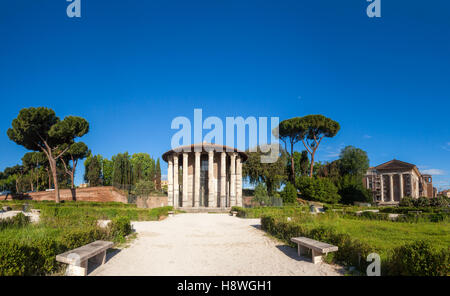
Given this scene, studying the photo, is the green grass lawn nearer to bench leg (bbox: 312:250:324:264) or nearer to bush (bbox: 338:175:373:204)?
bench leg (bbox: 312:250:324:264)

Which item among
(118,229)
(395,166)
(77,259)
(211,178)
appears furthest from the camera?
(395,166)

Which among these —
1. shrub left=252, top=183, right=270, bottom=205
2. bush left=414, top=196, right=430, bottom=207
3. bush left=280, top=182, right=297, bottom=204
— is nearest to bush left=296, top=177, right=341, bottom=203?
bush left=280, top=182, right=297, bottom=204

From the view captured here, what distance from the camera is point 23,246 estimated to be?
4941 millimetres

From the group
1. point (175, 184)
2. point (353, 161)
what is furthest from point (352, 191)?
point (175, 184)

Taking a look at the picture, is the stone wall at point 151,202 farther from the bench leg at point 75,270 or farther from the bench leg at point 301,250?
the bench leg at point 75,270

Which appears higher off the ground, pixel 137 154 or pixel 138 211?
pixel 137 154

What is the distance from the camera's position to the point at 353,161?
5103 cm

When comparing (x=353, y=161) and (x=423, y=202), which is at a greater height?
(x=353, y=161)

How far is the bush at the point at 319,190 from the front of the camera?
4144cm

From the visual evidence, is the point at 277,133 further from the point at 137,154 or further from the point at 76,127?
the point at 137,154

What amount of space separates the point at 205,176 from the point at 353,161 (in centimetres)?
3121

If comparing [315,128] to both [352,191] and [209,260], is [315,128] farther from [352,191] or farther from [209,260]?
[209,260]
